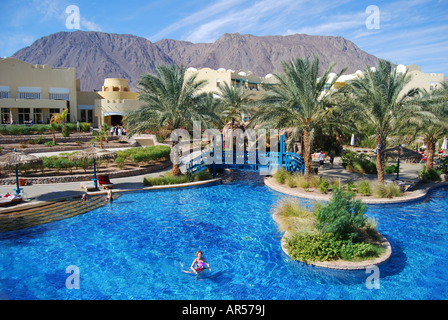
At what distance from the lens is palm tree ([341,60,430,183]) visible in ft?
51.2

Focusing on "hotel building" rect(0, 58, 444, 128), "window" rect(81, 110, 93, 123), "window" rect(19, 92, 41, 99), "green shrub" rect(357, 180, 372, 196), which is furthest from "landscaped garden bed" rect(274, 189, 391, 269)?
"window" rect(81, 110, 93, 123)

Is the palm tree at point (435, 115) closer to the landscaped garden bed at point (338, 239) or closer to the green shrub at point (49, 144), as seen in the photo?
the landscaped garden bed at point (338, 239)

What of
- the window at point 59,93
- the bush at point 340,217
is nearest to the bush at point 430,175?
the bush at point 340,217

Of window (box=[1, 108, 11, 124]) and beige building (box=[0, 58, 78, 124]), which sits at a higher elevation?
beige building (box=[0, 58, 78, 124])

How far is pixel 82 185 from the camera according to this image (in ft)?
55.9

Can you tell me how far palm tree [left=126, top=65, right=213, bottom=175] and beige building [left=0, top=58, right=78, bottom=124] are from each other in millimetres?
26704

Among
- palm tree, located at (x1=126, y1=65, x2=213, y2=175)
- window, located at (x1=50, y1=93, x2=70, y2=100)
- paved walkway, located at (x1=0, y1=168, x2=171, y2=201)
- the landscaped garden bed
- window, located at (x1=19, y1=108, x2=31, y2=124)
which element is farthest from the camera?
window, located at (x1=50, y1=93, x2=70, y2=100)

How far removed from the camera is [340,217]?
9.35 metres

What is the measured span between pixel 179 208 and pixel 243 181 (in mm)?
6504

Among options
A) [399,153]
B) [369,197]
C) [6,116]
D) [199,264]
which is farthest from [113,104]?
[199,264]

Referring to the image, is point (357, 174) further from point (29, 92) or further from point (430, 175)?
point (29, 92)

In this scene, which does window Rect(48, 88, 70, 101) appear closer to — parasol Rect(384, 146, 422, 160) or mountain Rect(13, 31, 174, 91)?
parasol Rect(384, 146, 422, 160)

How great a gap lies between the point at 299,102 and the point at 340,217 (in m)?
8.97
